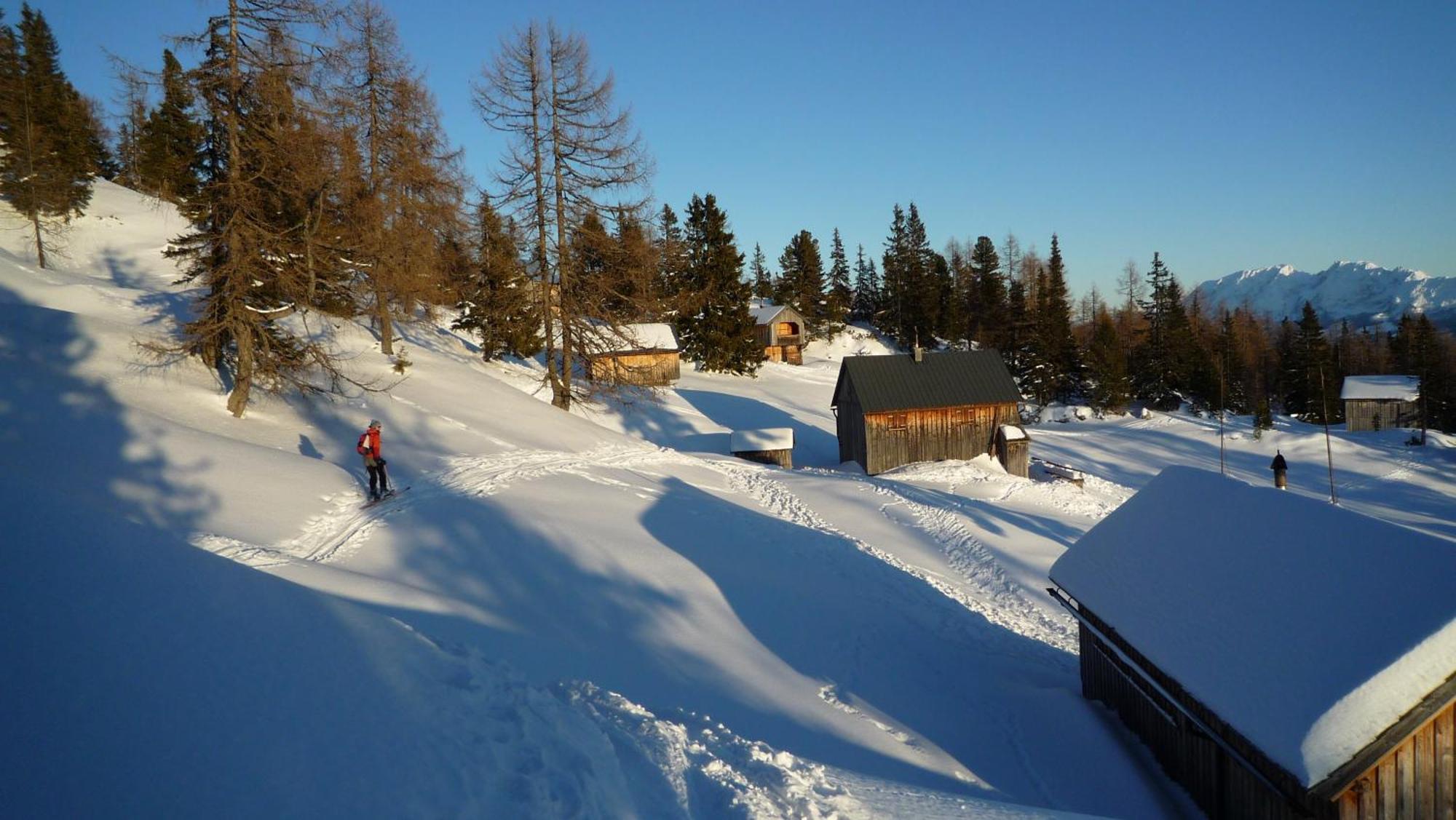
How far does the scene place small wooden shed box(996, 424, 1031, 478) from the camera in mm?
30203

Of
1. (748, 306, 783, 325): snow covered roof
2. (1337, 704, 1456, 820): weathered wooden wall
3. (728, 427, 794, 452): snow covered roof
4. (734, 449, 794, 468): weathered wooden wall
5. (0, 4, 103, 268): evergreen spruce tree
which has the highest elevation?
(0, 4, 103, 268): evergreen spruce tree

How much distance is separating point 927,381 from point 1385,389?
38770 mm

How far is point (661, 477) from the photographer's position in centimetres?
1866

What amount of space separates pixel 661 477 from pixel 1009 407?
18.1m

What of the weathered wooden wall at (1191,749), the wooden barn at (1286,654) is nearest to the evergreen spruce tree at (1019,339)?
the weathered wooden wall at (1191,749)

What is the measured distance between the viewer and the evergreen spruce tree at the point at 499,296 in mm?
24984

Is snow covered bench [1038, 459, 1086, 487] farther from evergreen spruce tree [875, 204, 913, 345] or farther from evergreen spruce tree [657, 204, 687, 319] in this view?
evergreen spruce tree [875, 204, 913, 345]

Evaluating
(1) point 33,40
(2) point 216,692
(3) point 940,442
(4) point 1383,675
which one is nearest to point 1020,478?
(3) point 940,442

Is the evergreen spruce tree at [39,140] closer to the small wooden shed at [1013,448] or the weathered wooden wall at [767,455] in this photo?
the weathered wooden wall at [767,455]

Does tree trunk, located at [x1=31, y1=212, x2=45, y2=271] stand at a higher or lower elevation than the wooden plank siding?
higher

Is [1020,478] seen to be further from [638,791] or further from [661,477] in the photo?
[638,791]

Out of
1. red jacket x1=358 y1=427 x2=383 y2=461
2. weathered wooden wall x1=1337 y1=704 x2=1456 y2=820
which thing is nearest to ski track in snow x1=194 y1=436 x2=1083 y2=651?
red jacket x1=358 y1=427 x2=383 y2=461

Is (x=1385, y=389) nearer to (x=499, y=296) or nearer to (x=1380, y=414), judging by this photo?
(x=1380, y=414)

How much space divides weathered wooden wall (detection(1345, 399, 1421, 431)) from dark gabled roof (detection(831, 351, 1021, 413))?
3411 cm
